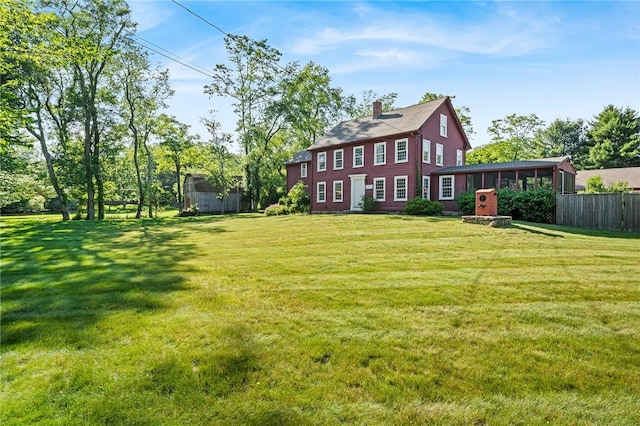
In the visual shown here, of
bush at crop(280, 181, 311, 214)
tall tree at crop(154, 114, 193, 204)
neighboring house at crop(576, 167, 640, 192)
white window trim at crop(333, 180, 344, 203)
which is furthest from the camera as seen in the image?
tall tree at crop(154, 114, 193, 204)

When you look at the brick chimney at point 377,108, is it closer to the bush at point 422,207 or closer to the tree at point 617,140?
the bush at point 422,207

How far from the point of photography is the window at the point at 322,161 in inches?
953

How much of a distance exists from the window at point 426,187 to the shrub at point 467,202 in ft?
7.81

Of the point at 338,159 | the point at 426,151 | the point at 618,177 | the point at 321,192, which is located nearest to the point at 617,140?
the point at 618,177

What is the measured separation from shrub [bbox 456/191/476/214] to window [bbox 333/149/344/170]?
27.9ft

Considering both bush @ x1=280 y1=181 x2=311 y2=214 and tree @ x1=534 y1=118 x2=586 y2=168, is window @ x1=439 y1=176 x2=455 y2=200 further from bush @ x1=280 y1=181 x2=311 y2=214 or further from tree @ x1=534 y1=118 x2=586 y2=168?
tree @ x1=534 y1=118 x2=586 y2=168

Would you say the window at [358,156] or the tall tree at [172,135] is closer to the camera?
the window at [358,156]

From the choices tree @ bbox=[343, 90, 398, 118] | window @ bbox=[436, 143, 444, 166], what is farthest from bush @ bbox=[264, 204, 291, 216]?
tree @ bbox=[343, 90, 398, 118]

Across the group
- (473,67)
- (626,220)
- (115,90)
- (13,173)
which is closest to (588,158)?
(626,220)

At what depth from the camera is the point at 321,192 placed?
80.1 feet

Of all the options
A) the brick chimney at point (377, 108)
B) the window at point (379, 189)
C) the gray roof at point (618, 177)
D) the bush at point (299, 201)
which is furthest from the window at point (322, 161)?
the gray roof at point (618, 177)

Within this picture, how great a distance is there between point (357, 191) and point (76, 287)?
59.8 ft

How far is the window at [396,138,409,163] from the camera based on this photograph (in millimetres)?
19377

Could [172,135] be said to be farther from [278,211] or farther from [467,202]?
[467,202]
